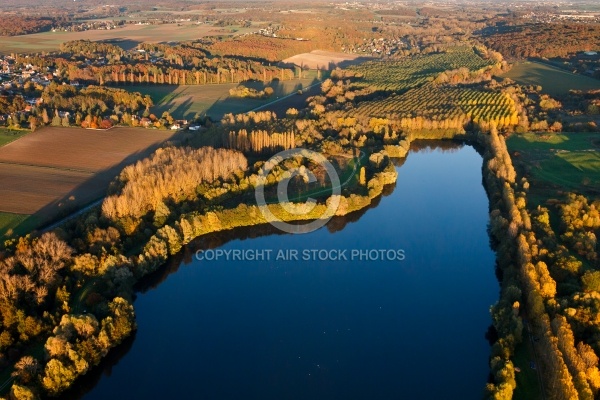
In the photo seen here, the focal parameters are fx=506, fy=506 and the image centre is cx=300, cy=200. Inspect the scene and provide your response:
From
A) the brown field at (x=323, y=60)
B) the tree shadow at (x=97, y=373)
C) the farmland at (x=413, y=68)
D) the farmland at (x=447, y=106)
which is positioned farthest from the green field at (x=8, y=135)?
the brown field at (x=323, y=60)

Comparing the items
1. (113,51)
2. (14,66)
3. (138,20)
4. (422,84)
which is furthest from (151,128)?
(138,20)

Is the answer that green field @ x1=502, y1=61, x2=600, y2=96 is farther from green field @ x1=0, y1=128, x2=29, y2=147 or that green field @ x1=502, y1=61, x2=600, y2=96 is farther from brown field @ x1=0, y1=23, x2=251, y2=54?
brown field @ x1=0, y1=23, x2=251, y2=54

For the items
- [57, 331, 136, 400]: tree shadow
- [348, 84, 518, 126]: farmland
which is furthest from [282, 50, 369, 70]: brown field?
[57, 331, 136, 400]: tree shadow

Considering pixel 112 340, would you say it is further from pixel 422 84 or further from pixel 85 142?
pixel 422 84

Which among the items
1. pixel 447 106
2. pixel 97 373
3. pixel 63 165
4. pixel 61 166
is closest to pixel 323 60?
pixel 447 106

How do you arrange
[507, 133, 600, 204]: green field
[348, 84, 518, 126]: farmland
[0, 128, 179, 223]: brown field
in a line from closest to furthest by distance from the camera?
[0, 128, 179, 223]: brown field, [507, 133, 600, 204]: green field, [348, 84, 518, 126]: farmland

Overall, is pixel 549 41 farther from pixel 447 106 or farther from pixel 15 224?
pixel 15 224
